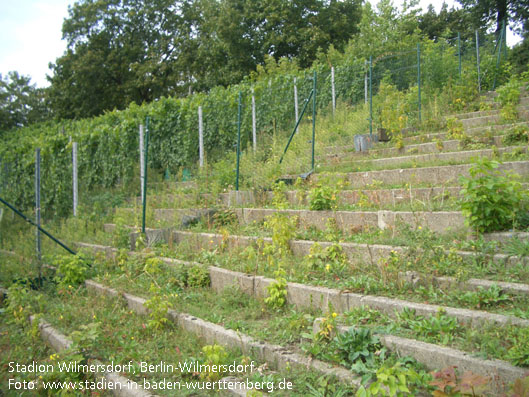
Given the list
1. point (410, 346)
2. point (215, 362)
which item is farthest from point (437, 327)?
point (215, 362)

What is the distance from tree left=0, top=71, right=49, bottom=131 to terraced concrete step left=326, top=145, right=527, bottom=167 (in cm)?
Result: 3216

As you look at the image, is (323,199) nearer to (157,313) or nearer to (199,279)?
(199,279)

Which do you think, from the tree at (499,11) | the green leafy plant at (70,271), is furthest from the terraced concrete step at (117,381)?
the tree at (499,11)

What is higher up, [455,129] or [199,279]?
[455,129]

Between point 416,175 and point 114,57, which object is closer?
point 416,175

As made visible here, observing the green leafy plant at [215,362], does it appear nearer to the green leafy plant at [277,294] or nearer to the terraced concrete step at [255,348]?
the terraced concrete step at [255,348]

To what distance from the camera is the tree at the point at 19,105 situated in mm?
32594

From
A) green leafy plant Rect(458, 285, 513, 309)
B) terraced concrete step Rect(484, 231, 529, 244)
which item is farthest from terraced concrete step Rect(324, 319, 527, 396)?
terraced concrete step Rect(484, 231, 529, 244)

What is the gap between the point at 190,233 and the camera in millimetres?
6621

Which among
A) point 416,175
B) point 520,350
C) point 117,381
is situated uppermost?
point 416,175

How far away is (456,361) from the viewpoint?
2652 mm

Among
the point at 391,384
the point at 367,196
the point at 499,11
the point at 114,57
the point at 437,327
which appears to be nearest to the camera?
the point at 391,384

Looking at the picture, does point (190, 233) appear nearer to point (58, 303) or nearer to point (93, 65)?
point (58, 303)

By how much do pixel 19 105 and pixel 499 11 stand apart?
→ 1338 inches
